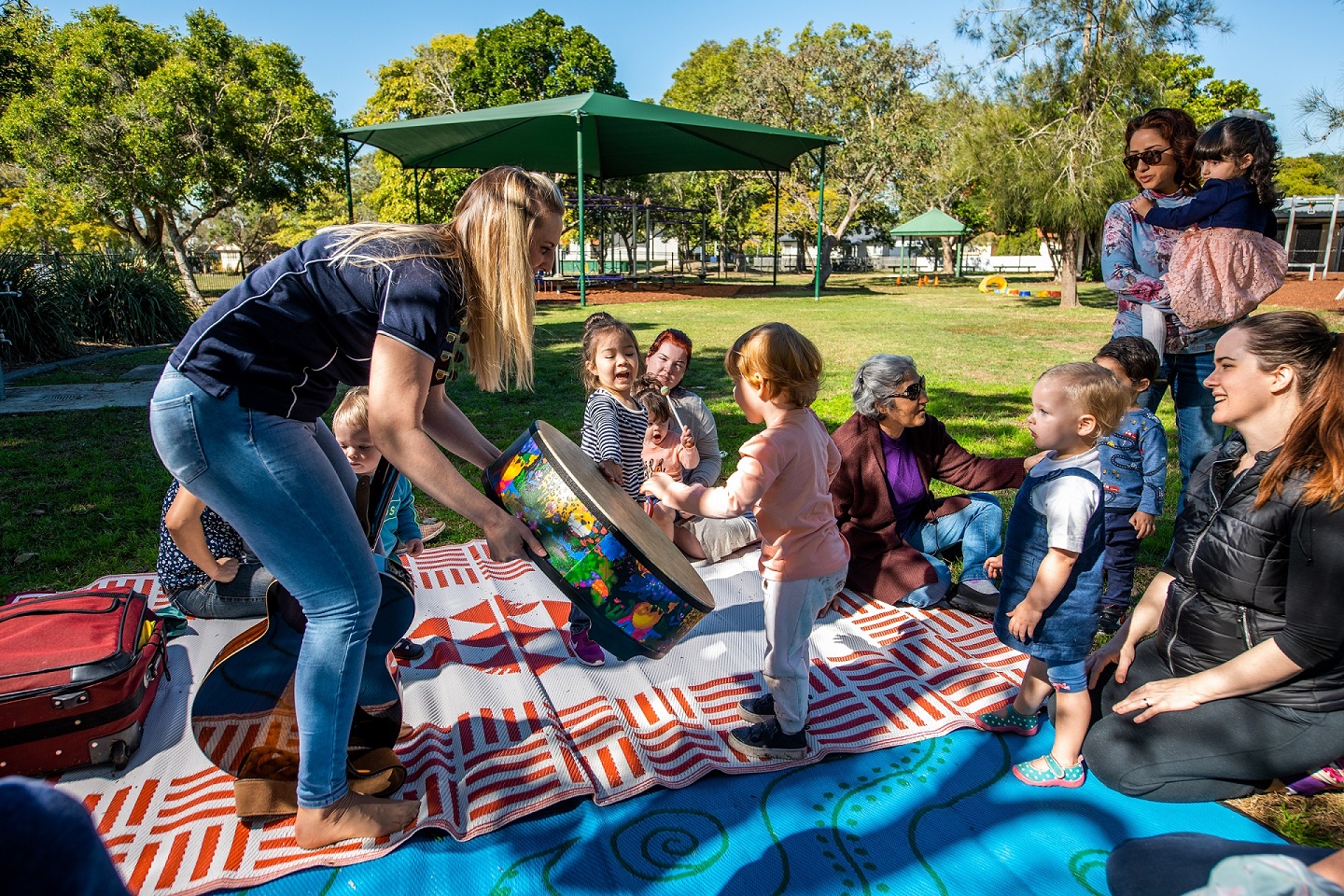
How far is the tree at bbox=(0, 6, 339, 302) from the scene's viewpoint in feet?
66.8

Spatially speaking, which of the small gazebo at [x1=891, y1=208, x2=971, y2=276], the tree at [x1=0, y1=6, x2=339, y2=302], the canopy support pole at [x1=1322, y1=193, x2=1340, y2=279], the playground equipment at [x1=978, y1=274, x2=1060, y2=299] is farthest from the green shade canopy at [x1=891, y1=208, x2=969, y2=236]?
the tree at [x1=0, y1=6, x2=339, y2=302]

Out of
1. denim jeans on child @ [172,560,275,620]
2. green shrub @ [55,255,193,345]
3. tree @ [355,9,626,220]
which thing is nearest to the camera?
denim jeans on child @ [172,560,275,620]

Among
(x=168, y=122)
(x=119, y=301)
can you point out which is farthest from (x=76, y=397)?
(x=168, y=122)

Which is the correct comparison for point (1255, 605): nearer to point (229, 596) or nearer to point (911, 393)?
point (911, 393)

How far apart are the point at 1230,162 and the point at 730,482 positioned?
3050 mm

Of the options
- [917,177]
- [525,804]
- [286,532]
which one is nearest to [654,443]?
[525,804]

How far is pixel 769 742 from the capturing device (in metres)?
2.53

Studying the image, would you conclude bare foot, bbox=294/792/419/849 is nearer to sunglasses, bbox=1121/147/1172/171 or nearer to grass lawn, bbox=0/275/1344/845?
grass lawn, bbox=0/275/1344/845

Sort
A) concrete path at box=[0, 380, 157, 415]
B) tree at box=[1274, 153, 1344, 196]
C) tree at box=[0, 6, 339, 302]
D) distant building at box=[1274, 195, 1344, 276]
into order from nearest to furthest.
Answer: concrete path at box=[0, 380, 157, 415], tree at box=[0, 6, 339, 302], distant building at box=[1274, 195, 1344, 276], tree at box=[1274, 153, 1344, 196]

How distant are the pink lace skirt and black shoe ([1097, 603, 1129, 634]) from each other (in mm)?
1380

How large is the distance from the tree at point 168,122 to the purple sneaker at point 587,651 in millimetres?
20700

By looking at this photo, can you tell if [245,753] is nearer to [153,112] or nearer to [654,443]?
[654,443]

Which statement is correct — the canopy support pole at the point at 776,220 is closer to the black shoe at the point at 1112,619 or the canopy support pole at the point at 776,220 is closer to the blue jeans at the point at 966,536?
the blue jeans at the point at 966,536

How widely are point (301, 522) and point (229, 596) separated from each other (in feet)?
5.87
